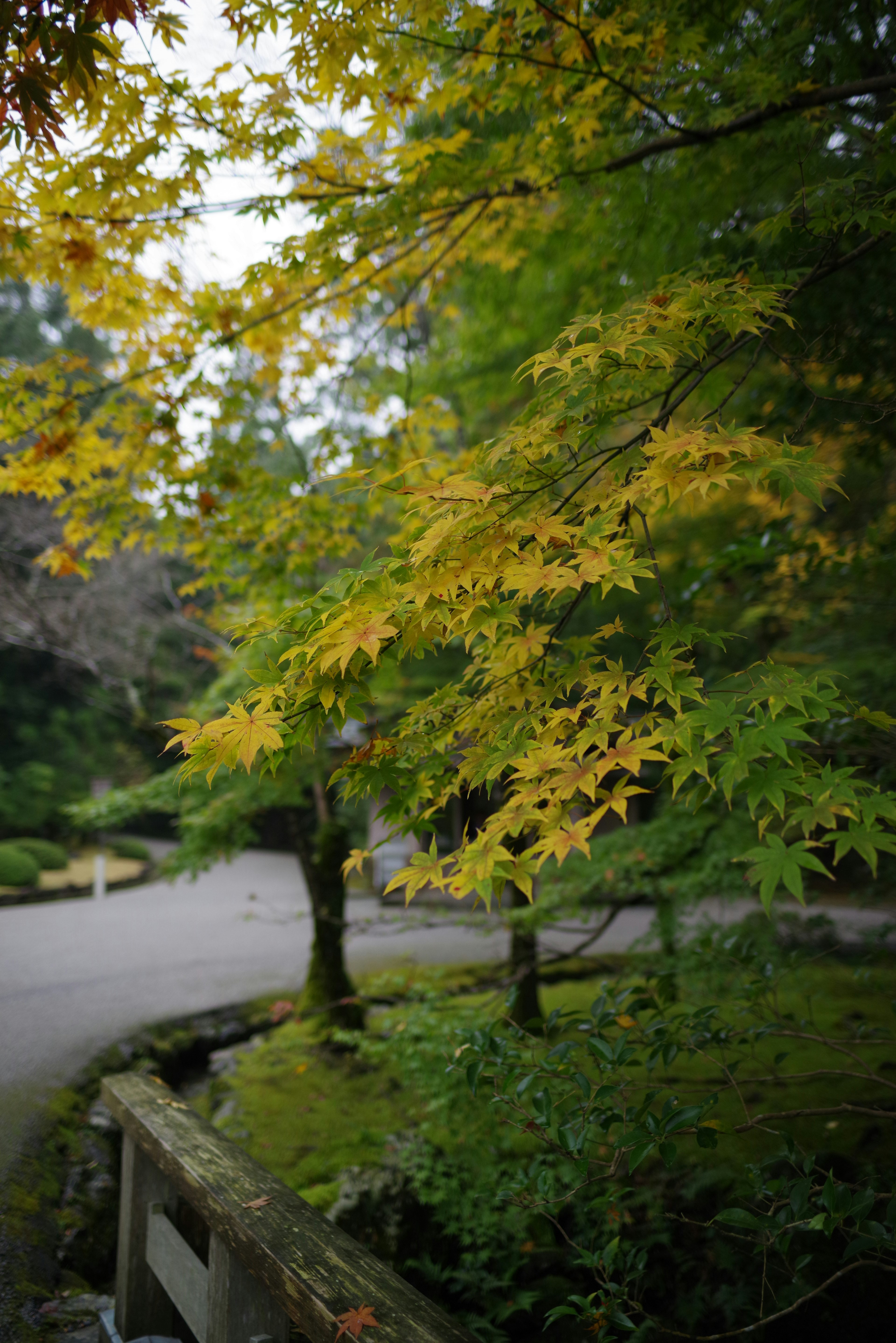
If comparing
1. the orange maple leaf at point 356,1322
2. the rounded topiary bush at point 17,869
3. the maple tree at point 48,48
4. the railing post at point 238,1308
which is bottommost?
the railing post at point 238,1308

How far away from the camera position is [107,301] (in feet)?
11.6

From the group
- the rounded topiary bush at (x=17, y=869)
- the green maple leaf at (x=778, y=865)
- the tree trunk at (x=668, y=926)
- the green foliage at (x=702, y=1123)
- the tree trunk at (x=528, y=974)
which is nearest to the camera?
the green maple leaf at (x=778, y=865)

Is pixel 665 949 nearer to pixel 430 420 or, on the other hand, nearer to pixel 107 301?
pixel 430 420

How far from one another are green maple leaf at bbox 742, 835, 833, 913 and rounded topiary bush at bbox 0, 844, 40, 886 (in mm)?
11473

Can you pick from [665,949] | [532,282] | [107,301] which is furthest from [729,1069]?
[532,282]

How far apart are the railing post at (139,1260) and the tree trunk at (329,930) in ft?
9.64

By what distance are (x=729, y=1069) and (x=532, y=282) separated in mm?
5579

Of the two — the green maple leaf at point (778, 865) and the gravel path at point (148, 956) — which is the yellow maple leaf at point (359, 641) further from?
the gravel path at point (148, 956)

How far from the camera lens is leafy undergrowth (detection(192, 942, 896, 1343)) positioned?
9.95 ft

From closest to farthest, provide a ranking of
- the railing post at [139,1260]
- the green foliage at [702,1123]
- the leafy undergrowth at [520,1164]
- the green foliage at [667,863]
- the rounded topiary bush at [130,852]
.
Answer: the green foliage at [702,1123] → the railing post at [139,1260] → the leafy undergrowth at [520,1164] → the green foliage at [667,863] → the rounded topiary bush at [130,852]

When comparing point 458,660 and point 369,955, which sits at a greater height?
point 458,660

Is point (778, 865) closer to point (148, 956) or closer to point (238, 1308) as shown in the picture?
point (238, 1308)

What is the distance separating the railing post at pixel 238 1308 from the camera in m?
1.90

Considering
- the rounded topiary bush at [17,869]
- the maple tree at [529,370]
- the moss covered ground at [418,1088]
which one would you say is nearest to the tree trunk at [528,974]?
the moss covered ground at [418,1088]
